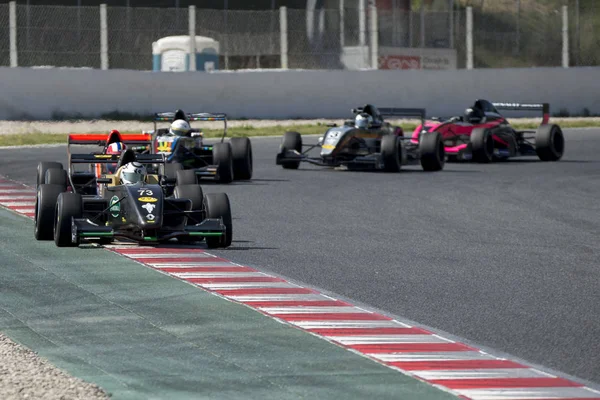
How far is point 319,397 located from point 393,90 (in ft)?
100

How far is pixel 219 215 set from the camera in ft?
43.4

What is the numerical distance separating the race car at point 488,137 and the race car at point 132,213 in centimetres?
1211

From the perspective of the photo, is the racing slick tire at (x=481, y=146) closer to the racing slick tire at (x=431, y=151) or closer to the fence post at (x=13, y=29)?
the racing slick tire at (x=431, y=151)

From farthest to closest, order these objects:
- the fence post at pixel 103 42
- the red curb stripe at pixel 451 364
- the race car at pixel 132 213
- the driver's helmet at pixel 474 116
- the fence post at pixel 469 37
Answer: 1. the fence post at pixel 469 37
2. the fence post at pixel 103 42
3. the driver's helmet at pixel 474 116
4. the race car at pixel 132 213
5. the red curb stripe at pixel 451 364

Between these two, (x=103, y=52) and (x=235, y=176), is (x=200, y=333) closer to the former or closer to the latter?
(x=235, y=176)

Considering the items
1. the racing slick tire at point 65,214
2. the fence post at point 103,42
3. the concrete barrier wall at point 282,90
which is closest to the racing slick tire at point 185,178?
the racing slick tire at point 65,214

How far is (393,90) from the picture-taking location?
3712cm

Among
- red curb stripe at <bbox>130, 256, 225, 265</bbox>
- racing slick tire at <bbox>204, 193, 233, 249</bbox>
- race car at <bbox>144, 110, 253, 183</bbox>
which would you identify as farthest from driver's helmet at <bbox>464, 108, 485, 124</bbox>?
red curb stripe at <bbox>130, 256, 225, 265</bbox>

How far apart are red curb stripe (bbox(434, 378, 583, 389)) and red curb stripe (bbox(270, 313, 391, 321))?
201cm

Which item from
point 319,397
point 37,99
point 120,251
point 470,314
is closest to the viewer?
point 319,397

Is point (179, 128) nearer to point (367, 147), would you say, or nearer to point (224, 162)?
point (224, 162)

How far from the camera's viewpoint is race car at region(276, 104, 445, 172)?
22.9 m

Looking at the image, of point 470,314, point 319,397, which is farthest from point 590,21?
point 319,397

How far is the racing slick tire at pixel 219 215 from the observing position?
13211 mm
